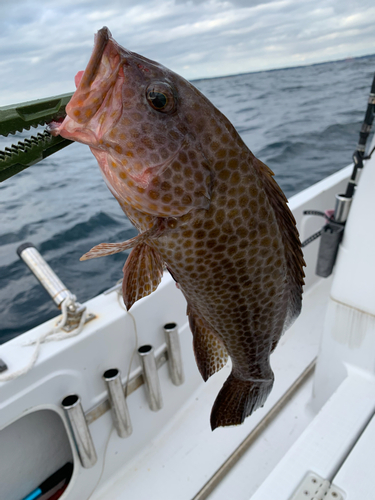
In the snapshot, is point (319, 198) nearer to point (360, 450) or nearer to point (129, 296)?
point (360, 450)

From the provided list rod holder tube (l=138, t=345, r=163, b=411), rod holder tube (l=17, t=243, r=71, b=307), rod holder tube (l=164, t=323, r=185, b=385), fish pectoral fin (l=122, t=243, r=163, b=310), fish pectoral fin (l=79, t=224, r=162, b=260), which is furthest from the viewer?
rod holder tube (l=164, t=323, r=185, b=385)

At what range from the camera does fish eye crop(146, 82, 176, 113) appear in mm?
877

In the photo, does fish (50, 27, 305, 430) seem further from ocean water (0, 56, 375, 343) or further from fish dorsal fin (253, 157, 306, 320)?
ocean water (0, 56, 375, 343)

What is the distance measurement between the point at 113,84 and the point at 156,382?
2210 mm

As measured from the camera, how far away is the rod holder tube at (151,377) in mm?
2512

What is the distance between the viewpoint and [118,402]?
2395 millimetres

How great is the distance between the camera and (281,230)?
3.70ft

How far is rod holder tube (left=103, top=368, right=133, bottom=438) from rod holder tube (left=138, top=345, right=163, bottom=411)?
0.20 metres

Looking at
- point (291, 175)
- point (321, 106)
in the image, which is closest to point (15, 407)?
point (291, 175)

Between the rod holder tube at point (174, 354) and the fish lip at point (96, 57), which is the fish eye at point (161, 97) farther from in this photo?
the rod holder tube at point (174, 354)

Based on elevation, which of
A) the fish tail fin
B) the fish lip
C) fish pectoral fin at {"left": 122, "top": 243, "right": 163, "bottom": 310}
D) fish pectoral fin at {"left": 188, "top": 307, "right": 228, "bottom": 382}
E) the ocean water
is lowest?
the ocean water

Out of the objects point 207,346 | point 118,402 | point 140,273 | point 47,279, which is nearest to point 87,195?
point 47,279

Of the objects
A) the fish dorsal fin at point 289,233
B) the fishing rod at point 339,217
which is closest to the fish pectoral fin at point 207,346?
the fish dorsal fin at point 289,233

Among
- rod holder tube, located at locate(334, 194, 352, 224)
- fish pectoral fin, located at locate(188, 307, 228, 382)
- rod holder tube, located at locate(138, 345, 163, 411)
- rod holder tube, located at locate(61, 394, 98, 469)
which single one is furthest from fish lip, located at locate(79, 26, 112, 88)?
rod holder tube, located at locate(334, 194, 352, 224)
